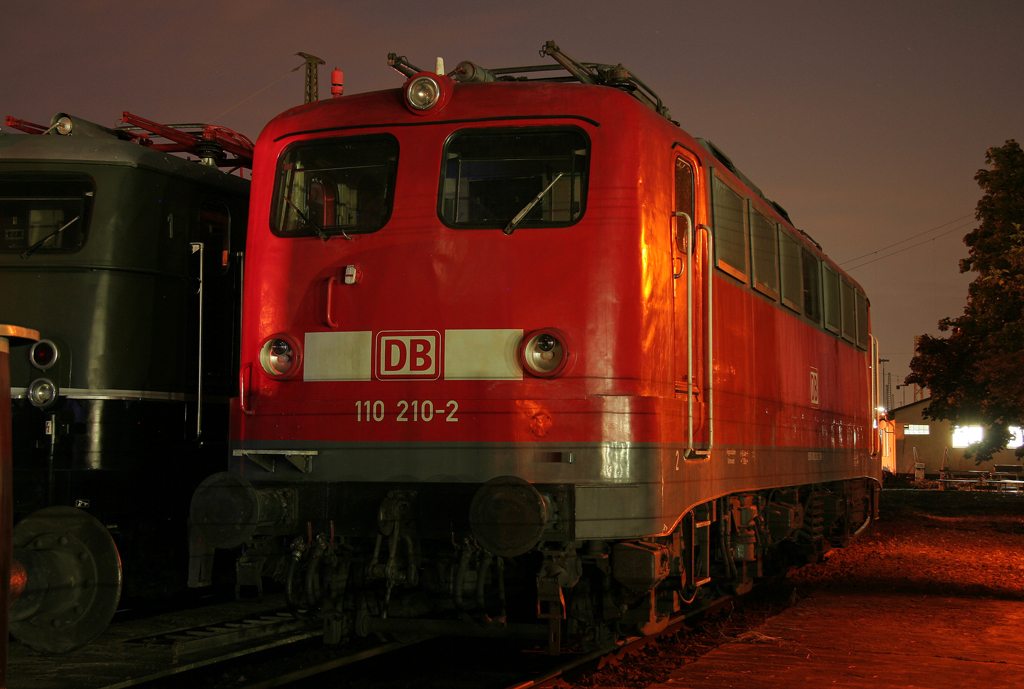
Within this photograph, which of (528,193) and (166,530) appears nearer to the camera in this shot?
(528,193)

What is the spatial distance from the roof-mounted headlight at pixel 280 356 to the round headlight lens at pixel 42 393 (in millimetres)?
2647

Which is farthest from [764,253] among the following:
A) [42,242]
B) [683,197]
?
[42,242]

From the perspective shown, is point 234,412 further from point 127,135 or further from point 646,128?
point 127,135

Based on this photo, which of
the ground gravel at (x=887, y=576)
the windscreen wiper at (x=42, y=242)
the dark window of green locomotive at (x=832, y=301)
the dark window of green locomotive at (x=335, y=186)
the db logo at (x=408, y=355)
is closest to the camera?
the db logo at (x=408, y=355)

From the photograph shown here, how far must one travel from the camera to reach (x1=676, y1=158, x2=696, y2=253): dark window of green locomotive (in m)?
6.78

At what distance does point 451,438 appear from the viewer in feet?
19.8

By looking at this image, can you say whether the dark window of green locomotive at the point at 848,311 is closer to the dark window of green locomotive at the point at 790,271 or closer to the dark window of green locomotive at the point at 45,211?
the dark window of green locomotive at the point at 790,271

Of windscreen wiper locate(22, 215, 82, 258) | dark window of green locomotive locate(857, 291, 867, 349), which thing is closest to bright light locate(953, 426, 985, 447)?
dark window of green locomotive locate(857, 291, 867, 349)

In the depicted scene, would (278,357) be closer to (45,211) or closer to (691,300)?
(691,300)

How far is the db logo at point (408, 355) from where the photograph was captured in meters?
6.14

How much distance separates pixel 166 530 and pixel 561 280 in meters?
4.63

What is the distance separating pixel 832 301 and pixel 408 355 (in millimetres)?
7363

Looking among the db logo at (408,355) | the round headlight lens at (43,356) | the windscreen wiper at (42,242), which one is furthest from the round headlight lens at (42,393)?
the db logo at (408,355)

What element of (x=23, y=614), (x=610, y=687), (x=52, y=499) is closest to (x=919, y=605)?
(x=610, y=687)
